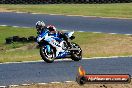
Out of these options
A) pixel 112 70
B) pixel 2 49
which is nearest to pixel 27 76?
pixel 112 70

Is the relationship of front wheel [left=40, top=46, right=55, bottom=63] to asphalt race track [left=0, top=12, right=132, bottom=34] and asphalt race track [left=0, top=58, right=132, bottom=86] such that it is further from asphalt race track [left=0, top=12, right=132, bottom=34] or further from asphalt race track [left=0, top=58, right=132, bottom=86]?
asphalt race track [left=0, top=12, right=132, bottom=34]

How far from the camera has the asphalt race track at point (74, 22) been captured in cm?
2606

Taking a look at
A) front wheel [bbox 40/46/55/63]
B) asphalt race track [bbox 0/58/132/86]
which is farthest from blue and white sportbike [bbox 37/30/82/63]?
asphalt race track [bbox 0/58/132/86]

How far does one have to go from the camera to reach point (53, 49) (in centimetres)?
1477

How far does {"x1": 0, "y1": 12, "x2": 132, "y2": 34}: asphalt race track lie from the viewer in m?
26.1

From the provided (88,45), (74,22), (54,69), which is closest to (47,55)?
(54,69)

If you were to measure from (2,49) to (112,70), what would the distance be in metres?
9.50

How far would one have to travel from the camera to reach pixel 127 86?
10523 millimetres

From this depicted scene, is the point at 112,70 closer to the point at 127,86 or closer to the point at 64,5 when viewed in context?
the point at 127,86

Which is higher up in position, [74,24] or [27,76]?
[27,76]

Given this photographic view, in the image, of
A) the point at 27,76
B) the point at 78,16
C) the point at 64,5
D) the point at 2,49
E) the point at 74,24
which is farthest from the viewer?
the point at 64,5

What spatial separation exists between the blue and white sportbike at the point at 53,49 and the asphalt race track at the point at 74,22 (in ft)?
33.0

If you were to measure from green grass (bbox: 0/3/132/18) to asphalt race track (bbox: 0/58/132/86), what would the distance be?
16.6m

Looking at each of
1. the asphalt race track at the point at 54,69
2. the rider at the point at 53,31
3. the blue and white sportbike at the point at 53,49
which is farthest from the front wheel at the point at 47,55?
the rider at the point at 53,31
